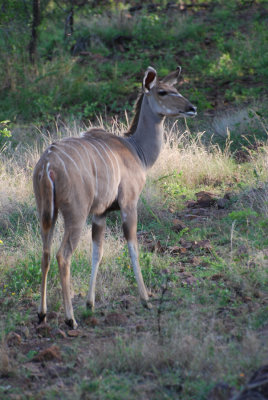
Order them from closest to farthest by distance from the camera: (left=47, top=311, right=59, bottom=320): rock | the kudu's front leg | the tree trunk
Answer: (left=47, top=311, right=59, bottom=320): rock < the kudu's front leg < the tree trunk

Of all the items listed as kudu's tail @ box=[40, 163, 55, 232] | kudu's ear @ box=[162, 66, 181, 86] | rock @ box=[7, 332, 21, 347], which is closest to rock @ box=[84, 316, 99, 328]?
rock @ box=[7, 332, 21, 347]

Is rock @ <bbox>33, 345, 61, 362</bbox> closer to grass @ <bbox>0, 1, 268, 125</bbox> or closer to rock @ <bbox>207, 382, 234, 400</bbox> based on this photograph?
rock @ <bbox>207, 382, 234, 400</bbox>

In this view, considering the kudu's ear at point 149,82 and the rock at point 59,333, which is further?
the kudu's ear at point 149,82

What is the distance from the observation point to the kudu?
4410 mm

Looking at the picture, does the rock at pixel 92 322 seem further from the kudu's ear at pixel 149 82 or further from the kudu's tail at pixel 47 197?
the kudu's ear at pixel 149 82

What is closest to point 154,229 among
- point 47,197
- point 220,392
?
point 47,197

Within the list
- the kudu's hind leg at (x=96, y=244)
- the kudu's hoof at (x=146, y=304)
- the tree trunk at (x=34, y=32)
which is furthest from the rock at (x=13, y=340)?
the tree trunk at (x=34, y=32)

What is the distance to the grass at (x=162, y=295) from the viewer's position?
3.65 meters

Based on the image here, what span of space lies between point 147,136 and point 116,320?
6.10ft

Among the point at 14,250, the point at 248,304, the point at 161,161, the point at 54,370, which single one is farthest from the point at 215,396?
the point at 161,161

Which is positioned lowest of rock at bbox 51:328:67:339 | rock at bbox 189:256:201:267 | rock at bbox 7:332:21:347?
rock at bbox 189:256:201:267

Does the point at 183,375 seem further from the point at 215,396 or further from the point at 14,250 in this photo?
the point at 14,250

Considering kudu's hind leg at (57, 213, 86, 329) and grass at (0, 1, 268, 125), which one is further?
grass at (0, 1, 268, 125)

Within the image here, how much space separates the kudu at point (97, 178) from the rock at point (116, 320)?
29 cm
